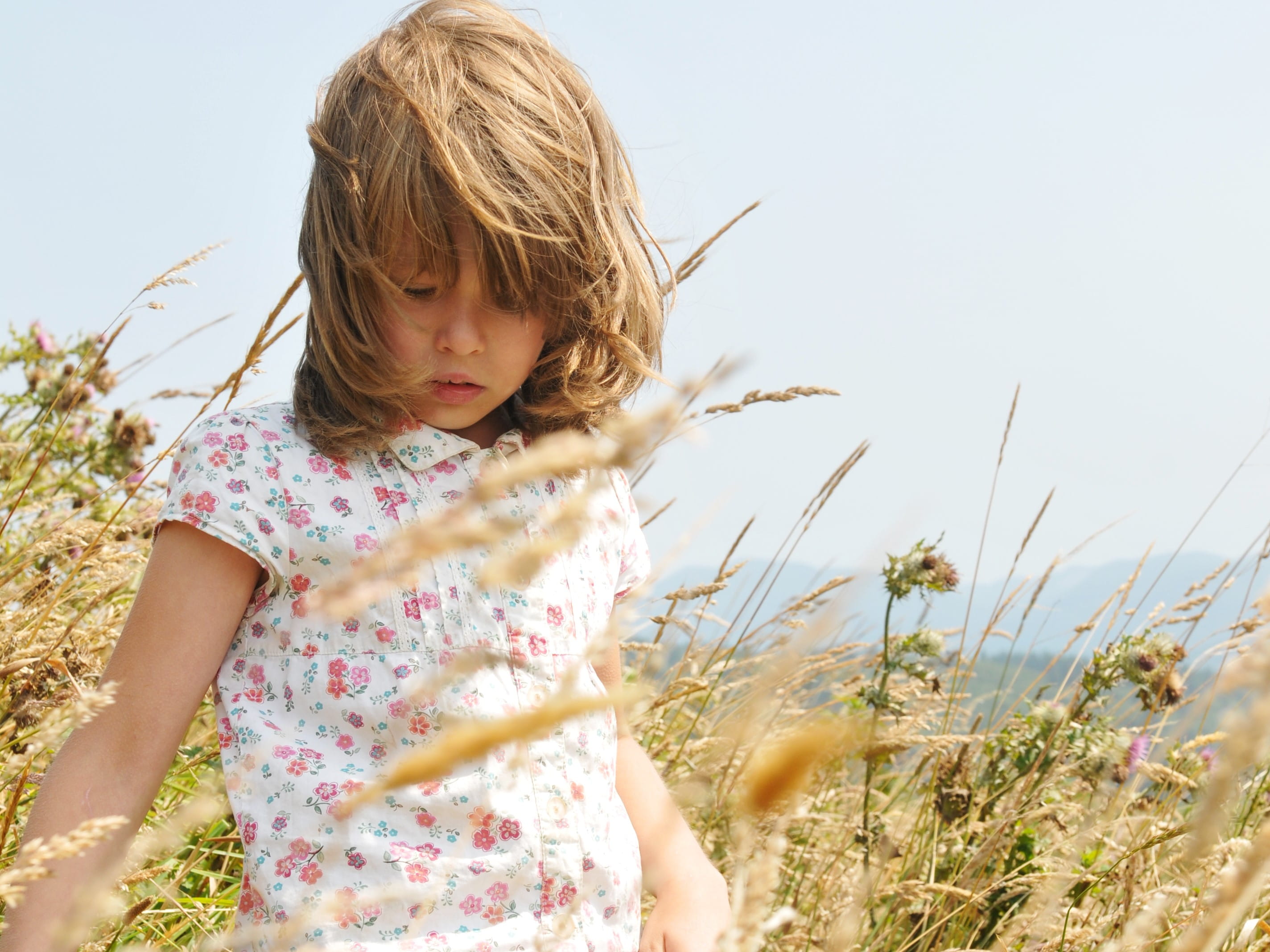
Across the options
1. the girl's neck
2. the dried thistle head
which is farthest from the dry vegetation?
the girl's neck

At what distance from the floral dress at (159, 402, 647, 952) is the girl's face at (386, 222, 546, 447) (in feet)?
0.36

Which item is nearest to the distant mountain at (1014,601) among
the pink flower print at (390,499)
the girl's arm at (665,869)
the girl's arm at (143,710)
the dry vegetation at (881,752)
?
the dry vegetation at (881,752)

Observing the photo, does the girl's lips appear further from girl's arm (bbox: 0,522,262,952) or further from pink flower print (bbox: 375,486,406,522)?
girl's arm (bbox: 0,522,262,952)

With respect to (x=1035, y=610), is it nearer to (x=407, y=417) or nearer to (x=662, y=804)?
(x=662, y=804)

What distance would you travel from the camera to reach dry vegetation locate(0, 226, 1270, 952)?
121 centimetres

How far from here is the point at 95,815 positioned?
998 millimetres

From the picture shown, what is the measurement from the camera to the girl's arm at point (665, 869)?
1303 mm

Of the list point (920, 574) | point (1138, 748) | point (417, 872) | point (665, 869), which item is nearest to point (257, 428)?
point (417, 872)

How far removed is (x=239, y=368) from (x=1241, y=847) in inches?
49.6

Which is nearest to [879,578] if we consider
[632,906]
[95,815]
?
[632,906]

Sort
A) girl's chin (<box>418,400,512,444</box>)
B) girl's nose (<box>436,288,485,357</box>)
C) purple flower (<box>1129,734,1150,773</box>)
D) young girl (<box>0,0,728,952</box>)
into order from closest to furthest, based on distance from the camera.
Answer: young girl (<box>0,0,728,952</box>), girl's nose (<box>436,288,485,357</box>), girl's chin (<box>418,400,512,444</box>), purple flower (<box>1129,734,1150,773</box>)

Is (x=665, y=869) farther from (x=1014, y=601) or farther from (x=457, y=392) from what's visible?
(x=1014, y=601)

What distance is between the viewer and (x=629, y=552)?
1.64 m

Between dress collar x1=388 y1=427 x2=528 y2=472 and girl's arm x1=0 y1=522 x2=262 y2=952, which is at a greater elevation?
dress collar x1=388 y1=427 x2=528 y2=472
